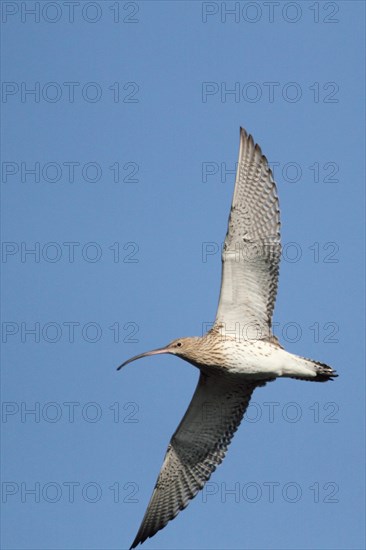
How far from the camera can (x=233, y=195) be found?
1454 centimetres

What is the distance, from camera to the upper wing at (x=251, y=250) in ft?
47.3

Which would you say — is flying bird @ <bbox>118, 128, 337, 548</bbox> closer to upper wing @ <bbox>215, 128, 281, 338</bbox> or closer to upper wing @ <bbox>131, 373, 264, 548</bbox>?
upper wing @ <bbox>215, 128, 281, 338</bbox>

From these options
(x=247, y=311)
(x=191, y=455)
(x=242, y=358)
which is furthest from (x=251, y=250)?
(x=191, y=455)

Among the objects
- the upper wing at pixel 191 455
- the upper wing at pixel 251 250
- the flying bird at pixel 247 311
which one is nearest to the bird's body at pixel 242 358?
the flying bird at pixel 247 311

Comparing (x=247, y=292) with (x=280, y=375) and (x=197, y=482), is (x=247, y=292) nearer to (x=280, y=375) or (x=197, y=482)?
(x=280, y=375)

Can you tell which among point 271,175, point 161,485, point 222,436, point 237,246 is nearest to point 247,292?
point 237,246

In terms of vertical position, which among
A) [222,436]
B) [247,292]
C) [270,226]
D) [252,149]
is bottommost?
[222,436]

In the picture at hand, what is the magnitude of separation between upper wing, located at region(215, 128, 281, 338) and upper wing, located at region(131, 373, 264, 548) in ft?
5.08

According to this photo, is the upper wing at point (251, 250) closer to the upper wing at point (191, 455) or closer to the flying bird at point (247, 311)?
the flying bird at point (247, 311)

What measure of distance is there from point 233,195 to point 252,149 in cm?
82

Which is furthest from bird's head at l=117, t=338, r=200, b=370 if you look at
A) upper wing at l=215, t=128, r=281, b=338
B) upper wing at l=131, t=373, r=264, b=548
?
upper wing at l=131, t=373, r=264, b=548

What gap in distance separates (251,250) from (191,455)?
3.79m

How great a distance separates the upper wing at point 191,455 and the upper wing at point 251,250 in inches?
61.0

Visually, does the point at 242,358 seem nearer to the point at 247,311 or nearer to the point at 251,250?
the point at 247,311
